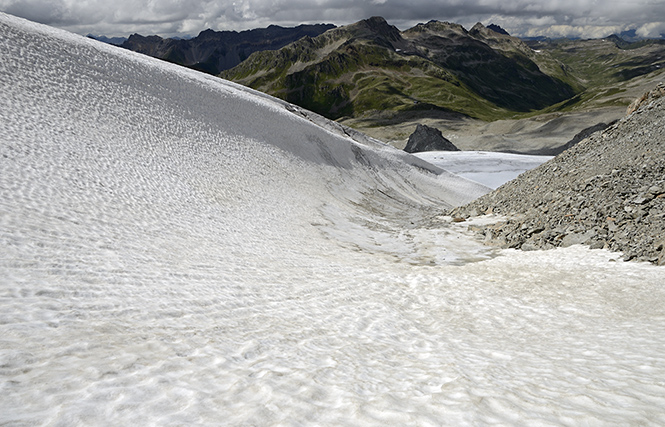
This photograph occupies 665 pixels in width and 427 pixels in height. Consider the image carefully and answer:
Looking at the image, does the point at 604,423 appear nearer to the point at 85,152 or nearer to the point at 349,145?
the point at 85,152

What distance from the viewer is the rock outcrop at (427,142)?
95.8m

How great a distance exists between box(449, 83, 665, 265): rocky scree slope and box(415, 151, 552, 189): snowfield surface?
3151cm

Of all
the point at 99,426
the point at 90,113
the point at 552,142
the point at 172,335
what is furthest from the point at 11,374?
the point at 552,142

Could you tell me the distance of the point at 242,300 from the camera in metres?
10.1

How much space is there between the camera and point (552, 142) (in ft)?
402

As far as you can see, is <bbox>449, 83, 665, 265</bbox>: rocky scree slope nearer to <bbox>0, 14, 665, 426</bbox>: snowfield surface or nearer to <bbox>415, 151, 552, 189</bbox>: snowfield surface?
<bbox>0, 14, 665, 426</bbox>: snowfield surface

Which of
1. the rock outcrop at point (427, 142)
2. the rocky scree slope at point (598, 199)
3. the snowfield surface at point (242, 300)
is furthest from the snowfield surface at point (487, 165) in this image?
the snowfield surface at point (242, 300)

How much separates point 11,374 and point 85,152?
50.8ft

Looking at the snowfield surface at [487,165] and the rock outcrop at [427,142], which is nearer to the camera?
the snowfield surface at [487,165]

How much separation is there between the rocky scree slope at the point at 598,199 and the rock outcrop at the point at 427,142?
226ft

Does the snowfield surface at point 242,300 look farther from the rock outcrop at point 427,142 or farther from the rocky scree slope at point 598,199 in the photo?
the rock outcrop at point 427,142

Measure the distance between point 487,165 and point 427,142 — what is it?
3345cm

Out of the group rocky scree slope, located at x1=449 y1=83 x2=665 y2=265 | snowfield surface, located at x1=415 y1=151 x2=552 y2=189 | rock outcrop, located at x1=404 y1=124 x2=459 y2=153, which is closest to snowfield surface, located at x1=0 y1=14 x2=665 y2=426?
rocky scree slope, located at x1=449 y1=83 x2=665 y2=265

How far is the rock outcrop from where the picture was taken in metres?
95.8
